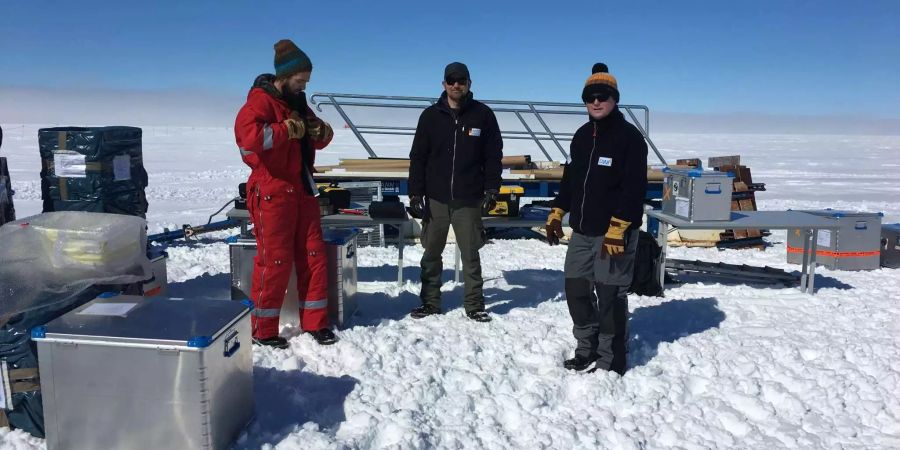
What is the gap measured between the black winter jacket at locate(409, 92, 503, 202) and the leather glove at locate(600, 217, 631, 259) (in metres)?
1.37

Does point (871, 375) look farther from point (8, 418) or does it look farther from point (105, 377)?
point (8, 418)

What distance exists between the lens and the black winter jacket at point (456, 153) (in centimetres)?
476

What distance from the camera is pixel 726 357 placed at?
4.26 metres

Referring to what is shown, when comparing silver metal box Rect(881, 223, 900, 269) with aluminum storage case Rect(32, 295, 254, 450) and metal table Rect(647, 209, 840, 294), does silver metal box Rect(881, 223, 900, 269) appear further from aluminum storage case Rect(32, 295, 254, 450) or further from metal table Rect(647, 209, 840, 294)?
aluminum storage case Rect(32, 295, 254, 450)

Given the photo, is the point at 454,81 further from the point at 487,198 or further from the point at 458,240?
the point at 458,240

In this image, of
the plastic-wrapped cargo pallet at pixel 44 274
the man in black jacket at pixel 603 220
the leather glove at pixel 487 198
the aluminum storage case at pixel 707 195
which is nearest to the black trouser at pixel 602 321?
the man in black jacket at pixel 603 220

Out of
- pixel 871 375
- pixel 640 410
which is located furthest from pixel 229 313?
pixel 871 375

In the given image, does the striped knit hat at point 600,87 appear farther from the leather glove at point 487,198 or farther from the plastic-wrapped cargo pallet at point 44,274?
the plastic-wrapped cargo pallet at point 44,274

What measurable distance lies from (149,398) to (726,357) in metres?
3.48

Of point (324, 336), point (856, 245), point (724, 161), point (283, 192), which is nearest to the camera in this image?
point (283, 192)

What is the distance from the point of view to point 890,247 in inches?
288

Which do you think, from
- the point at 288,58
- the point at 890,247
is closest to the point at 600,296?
the point at 288,58

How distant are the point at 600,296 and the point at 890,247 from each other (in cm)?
538

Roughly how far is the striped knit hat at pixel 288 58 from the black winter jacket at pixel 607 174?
175 centimetres
